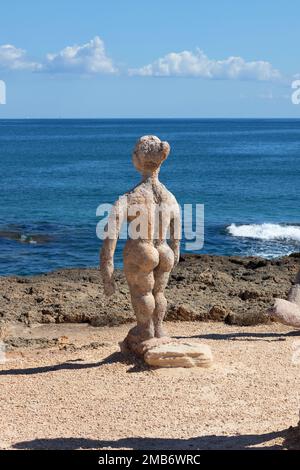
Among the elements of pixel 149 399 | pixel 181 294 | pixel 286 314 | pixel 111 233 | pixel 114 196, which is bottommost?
pixel 114 196

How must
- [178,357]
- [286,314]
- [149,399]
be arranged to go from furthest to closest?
[286,314] → [178,357] → [149,399]

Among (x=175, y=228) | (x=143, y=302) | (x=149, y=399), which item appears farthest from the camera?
(x=175, y=228)

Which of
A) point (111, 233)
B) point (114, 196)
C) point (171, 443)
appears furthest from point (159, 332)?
point (114, 196)

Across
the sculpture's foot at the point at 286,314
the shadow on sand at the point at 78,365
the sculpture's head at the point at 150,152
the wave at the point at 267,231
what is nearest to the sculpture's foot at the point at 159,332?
the shadow on sand at the point at 78,365

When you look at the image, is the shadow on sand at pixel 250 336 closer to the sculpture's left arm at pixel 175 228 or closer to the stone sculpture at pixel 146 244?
the stone sculpture at pixel 146 244

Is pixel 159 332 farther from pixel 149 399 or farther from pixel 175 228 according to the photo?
pixel 149 399

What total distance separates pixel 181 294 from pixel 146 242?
6949 mm

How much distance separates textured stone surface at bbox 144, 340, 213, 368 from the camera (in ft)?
38.8

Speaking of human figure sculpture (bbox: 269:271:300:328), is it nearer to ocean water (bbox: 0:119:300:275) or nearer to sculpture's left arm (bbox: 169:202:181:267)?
sculpture's left arm (bbox: 169:202:181:267)

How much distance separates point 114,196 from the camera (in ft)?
158

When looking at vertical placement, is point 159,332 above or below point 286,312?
below

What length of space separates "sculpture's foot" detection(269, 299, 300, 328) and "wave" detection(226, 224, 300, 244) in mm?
17532

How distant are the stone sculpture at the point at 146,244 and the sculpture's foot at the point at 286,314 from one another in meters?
1.85

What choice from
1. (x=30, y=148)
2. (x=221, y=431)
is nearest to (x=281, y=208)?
(x=221, y=431)
